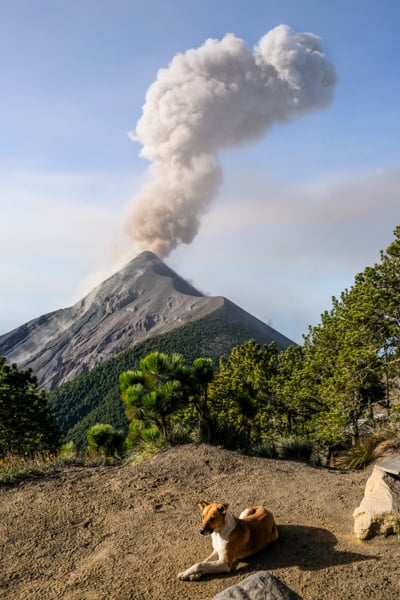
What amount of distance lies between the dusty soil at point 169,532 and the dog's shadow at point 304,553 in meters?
0.01

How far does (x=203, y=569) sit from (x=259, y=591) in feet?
4.98

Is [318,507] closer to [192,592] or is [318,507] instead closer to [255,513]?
[255,513]

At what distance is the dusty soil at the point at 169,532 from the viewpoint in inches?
207

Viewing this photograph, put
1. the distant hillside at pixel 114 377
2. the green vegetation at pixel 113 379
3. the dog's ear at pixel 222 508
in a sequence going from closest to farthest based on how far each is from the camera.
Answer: the dog's ear at pixel 222 508 < the green vegetation at pixel 113 379 < the distant hillside at pixel 114 377

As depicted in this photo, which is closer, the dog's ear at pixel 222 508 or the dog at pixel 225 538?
the dog at pixel 225 538

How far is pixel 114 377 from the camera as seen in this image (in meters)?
121

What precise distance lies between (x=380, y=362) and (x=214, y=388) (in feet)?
47.4

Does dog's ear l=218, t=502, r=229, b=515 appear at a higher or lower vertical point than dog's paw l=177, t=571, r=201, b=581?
higher

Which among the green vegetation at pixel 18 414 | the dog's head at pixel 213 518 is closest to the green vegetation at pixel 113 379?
the green vegetation at pixel 18 414

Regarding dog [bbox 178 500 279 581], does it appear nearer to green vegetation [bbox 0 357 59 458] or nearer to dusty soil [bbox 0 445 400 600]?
dusty soil [bbox 0 445 400 600]

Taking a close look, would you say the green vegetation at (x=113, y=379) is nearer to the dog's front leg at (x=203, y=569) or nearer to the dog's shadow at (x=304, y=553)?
the dog's shadow at (x=304, y=553)

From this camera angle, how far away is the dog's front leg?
17.5 feet

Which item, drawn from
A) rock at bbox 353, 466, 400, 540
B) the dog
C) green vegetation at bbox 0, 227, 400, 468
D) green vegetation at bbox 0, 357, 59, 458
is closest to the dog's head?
the dog

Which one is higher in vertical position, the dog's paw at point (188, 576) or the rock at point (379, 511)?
the rock at point (379, 511)
